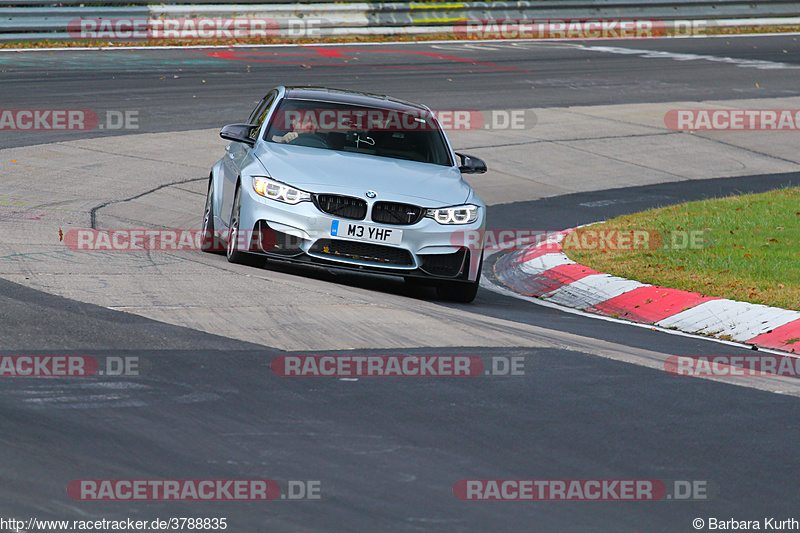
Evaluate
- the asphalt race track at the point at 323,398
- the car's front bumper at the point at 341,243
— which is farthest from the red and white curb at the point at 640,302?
the car's front bumper at the point at 341,243

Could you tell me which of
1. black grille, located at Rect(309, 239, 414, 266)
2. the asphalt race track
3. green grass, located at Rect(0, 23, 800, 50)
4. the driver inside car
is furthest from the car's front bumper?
green grass, located at Rect(0, 23, 800, 50)

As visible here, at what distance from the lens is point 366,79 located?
21.9 metres

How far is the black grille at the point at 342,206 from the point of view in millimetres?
8578

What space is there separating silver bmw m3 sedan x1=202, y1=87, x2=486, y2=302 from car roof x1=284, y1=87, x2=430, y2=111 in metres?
0.40

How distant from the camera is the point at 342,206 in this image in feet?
28.2

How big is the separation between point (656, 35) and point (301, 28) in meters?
11.3

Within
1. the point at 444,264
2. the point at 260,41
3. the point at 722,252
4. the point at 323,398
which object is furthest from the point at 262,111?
the point at 260,41

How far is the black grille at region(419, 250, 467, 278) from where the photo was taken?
344 inches

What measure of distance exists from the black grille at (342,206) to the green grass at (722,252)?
2752 millimetres

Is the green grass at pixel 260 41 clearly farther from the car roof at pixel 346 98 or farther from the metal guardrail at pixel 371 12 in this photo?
the car roof at pixel 346 98

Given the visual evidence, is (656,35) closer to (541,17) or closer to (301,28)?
(541,17)

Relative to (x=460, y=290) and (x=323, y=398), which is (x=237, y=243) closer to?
(x=460, y=290)

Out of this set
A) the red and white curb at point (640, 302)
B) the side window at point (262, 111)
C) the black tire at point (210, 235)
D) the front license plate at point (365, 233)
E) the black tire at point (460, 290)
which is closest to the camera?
the red and white curb at point (640, 302)

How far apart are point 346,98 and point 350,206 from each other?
76.9 inches
